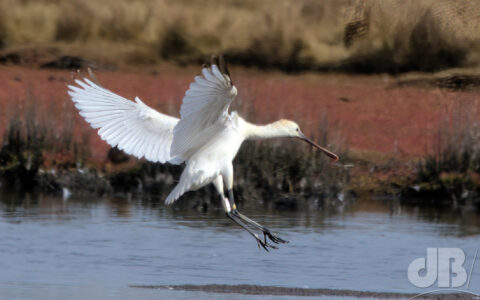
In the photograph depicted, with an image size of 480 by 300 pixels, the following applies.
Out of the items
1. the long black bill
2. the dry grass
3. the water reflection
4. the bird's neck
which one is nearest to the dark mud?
the bird's neck

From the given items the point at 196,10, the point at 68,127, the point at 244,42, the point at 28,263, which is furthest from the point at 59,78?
the point at 28,263

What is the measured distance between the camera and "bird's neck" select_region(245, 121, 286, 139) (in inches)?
408

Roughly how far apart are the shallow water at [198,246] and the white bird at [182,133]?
668mm

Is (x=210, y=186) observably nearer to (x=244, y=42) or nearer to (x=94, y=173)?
(x=94, y=173)

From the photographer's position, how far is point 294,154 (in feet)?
51.2

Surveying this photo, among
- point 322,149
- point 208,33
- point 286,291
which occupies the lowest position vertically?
point 286,291

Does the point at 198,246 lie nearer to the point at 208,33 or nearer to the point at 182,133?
the point at 182,133

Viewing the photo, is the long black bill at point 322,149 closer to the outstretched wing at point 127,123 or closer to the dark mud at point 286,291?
the outstretched wing at point 127,123

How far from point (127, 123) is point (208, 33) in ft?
63.4

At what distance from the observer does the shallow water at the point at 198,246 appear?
32.8 feet

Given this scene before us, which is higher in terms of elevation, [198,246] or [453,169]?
[453,169]

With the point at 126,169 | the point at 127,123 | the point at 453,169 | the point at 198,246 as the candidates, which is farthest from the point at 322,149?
the point at 126,169

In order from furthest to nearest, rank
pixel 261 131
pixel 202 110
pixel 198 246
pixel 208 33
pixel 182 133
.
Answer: pixel 208 33, pixel 198 246, pixel 261 131, pixel 182 133, pixel 202 110

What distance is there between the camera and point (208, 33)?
2961cm
